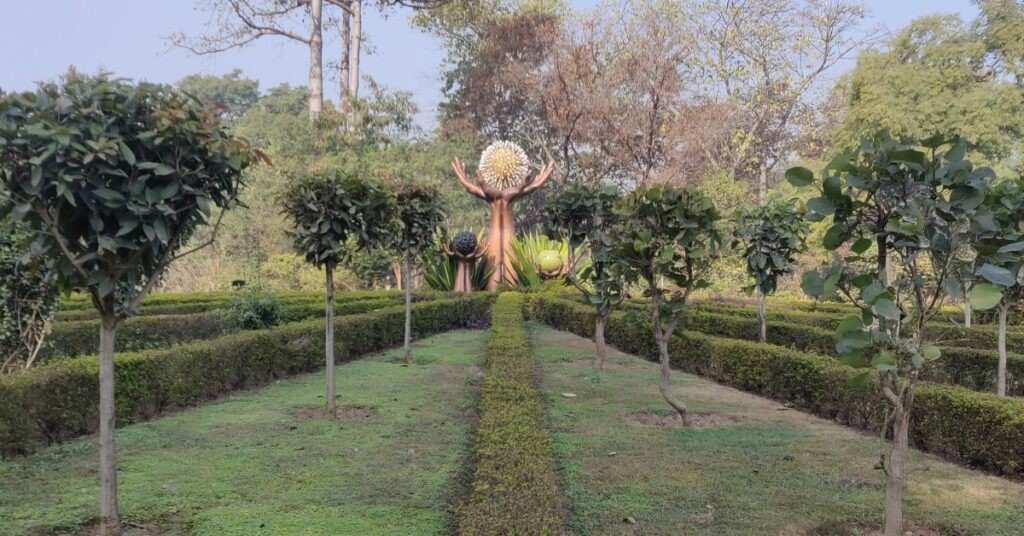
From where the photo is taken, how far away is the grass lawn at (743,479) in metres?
3.73

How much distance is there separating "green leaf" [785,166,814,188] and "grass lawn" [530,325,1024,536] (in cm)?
179

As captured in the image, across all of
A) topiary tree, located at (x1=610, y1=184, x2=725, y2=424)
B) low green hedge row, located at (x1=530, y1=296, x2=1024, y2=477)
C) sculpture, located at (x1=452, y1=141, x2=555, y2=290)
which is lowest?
low green hedge row, located at (x1=530, y1=296, x2=1024, y2=477)

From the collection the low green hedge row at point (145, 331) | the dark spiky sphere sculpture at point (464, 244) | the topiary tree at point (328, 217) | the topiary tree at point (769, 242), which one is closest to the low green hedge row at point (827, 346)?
the topiary tree at point (769, 242)

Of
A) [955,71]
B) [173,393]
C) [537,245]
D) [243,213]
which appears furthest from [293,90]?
[173,393]

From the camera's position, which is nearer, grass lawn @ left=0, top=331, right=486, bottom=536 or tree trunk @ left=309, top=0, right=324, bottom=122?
grass lawn @ left=0, top=331, right=486, bottom=536

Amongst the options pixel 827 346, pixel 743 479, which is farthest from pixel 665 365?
pixel 827 346

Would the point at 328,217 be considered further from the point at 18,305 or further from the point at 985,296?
the point at 985,296

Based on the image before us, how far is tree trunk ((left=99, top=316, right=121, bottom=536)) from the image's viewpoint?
3396 mm

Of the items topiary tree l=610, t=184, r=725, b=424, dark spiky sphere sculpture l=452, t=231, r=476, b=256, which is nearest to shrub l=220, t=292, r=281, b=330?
topiary tree l=610, t=184, r=725, b=424

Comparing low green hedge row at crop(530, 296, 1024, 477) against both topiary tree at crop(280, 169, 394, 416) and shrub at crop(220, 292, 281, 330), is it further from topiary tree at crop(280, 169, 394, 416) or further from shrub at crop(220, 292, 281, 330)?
shrub at crop(220, 292, 281, 330)

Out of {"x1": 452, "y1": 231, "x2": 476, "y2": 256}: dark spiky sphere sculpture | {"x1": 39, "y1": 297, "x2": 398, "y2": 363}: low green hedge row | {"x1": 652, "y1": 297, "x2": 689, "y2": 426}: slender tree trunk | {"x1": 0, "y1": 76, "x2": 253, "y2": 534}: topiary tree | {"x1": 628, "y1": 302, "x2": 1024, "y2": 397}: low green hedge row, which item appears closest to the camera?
{"x1": 0, "y1": 76, "x2": 253, "y2": 534}: topiary tree

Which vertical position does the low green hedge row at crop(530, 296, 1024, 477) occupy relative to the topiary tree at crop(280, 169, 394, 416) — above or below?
below

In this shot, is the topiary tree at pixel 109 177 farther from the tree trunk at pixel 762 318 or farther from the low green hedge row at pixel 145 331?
the tree trunk at pixel 762 318

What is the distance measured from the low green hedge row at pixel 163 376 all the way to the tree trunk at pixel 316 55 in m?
13.3
